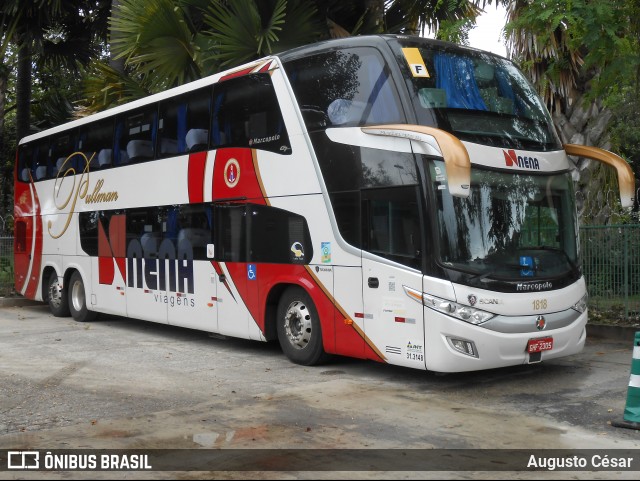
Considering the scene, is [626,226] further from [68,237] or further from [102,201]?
[68,237]

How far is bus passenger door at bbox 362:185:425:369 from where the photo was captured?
9109 mm

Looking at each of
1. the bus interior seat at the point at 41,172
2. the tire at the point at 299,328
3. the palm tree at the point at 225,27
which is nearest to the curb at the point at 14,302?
the bus interior seat at the point at 41,172

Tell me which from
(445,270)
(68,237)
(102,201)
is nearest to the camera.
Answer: (445,270)

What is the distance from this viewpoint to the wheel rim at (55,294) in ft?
56.8

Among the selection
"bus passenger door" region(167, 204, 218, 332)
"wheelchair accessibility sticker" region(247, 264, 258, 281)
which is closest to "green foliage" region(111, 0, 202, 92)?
"bus passenger door" region(167, 204, 218, 332)

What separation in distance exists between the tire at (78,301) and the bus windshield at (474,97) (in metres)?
9.50

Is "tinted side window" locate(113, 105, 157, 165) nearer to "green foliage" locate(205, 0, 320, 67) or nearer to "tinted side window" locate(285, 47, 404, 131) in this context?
"green foliage" locate(205, 0, 320, 67)

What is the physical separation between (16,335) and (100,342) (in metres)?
1.94

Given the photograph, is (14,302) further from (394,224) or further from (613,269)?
(613,269)

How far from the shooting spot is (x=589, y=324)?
1345 centimetres

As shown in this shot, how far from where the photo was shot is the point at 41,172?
59.0 feet

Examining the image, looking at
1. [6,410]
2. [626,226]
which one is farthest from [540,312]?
[6,410]

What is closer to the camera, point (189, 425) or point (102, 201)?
point (189, 425)

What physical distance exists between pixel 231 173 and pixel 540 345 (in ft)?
16.9
